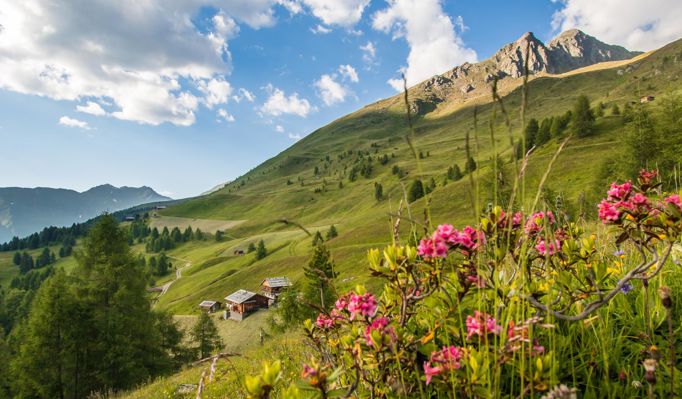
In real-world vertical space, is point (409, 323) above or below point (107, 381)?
above

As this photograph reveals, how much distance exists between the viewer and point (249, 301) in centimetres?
8631

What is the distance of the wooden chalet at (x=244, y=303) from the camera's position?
84875 mm

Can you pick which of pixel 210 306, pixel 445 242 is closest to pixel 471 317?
pixel 445 242

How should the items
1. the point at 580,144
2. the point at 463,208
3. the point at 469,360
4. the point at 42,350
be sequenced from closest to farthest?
the point at 469,360 < the point at 42,350 < the point at 463,208 < the point at 580,144

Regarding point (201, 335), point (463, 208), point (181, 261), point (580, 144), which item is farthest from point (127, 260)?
point (181, 261)

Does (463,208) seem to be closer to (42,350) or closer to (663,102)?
(663,102)

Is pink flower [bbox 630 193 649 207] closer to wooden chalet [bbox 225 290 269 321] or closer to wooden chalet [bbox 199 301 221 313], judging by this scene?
wooden chalet [bbox 225 290 269 321]

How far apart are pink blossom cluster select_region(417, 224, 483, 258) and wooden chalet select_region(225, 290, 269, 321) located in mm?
89044

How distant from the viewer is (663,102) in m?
47.8

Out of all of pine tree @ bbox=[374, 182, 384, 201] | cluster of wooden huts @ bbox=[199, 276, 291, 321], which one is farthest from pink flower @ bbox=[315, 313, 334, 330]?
pine tree @ bbox=[374, 182, 384, 201]

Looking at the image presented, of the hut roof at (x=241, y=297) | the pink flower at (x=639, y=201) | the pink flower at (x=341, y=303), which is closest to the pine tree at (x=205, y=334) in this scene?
the hut roof at (x=241, y=297)

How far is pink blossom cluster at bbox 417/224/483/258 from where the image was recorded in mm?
2359

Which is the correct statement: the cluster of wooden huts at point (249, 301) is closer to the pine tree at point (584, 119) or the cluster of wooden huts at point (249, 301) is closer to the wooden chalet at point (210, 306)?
the wooden chalet at point (210, 306)

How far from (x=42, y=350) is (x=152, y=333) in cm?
719
